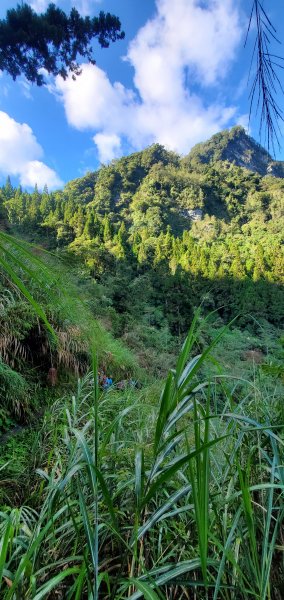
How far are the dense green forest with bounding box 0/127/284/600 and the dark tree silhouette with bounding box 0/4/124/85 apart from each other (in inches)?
157

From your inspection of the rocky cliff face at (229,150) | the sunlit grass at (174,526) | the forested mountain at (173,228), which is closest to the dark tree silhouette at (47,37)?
the forested mountain at (173,228)

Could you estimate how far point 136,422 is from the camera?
1701mm

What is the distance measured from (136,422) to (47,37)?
7.53 metres

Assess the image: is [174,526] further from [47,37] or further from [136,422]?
[47,37]

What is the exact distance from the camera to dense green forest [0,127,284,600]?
0.59 m

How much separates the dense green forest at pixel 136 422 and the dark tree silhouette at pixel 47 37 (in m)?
3.98

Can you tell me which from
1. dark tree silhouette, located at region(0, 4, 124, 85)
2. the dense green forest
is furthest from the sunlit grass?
dark tree silhouette, located at region(0, 4, 124, 85)

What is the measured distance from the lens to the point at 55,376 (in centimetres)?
302

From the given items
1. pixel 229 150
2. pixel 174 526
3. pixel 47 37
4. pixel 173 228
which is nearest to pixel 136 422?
pixel 174 526

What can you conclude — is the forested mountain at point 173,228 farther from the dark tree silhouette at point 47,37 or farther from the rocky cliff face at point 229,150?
the dark tree silhouette at point 47,37

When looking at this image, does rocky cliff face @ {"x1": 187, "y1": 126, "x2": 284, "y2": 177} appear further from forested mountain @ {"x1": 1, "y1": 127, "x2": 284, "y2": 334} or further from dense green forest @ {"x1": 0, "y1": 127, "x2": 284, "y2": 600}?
dense green forest @ {"x1": 0, "y1": 127, "x2": 284, "y2": 600}

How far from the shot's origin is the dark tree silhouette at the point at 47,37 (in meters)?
5.82

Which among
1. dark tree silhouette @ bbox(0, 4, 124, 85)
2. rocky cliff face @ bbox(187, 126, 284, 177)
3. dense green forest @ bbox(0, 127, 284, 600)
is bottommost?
dense green forest @ bbox(0, 127, 284, 600)

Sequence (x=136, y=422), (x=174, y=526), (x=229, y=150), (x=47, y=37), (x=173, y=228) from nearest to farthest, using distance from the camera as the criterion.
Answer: (x=174, y=526) < (x=136, y=422) < (x=47, y=37) < (x=173, y=228) < (x=229, y=150)
